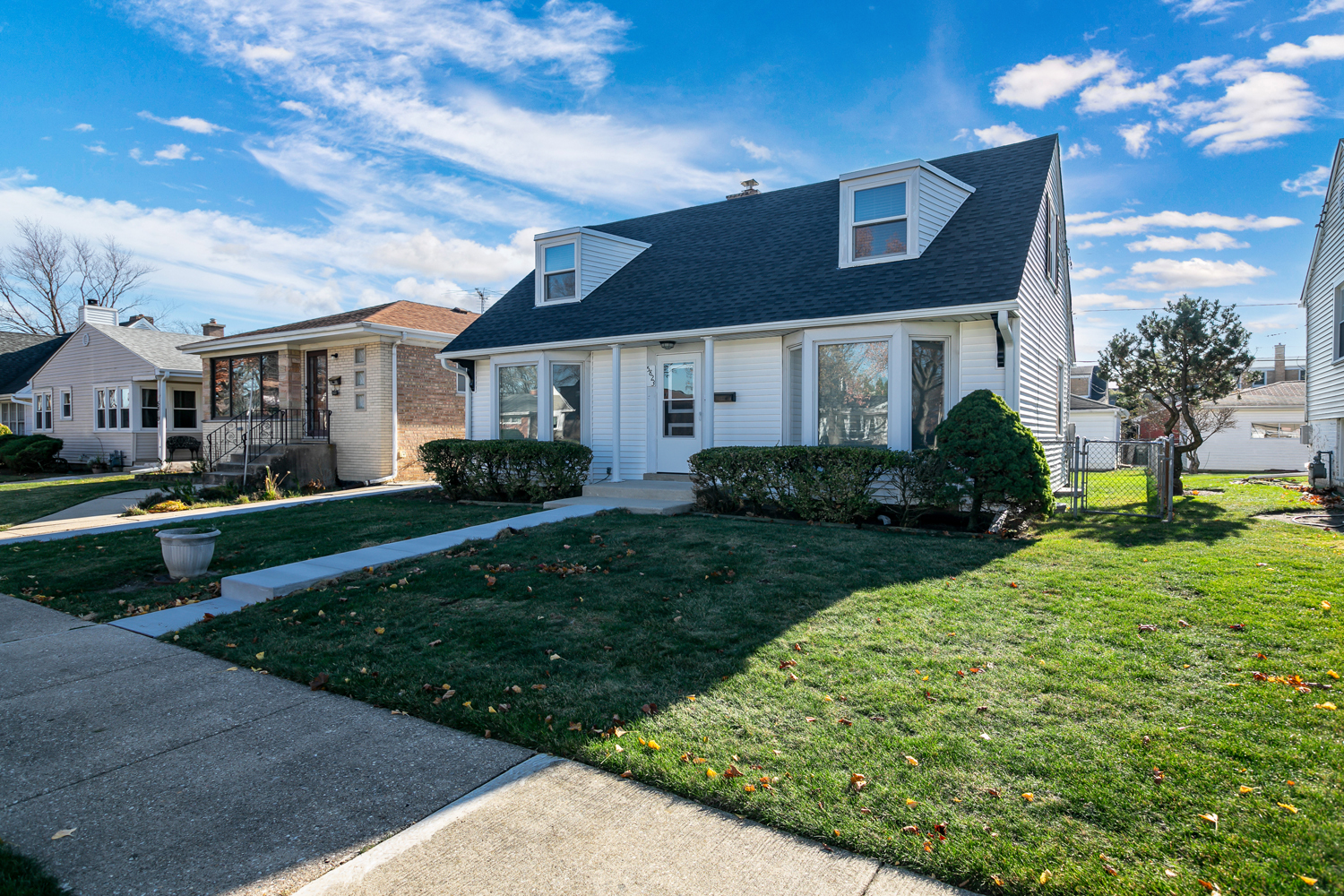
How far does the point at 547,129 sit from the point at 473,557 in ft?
31.6

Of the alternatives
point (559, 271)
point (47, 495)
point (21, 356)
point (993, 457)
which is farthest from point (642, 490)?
point (21, 356)

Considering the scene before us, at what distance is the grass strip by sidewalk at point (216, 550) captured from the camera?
6691 mm

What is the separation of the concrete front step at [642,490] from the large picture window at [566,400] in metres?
1.90

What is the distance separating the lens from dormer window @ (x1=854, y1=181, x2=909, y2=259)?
1099 cm

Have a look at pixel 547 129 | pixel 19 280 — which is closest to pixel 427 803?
pixel 547 129

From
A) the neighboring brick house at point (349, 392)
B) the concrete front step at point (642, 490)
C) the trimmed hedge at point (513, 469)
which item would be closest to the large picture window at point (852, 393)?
the concrete front step at point (642, 490)

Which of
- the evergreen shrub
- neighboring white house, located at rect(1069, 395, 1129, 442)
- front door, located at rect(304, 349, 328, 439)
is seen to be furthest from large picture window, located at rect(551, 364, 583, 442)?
neighboring white house, located at rect(1069, 395, 1129, 442)

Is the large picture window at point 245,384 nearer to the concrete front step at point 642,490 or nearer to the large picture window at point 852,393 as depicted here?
the concrete front step at point 642,490

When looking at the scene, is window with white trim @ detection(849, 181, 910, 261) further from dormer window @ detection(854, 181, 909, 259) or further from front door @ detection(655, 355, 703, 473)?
front door @ detection(655, 355, 703, 473)

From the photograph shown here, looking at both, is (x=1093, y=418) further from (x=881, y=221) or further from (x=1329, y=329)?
(x=881, y=221)

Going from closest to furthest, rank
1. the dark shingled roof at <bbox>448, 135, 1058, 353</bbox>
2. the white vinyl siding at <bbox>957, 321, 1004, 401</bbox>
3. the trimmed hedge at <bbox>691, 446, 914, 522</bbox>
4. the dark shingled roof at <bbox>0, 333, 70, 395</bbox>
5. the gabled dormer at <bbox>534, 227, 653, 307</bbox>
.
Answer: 1. the trimmed hedge at <bbox>691, 446, 914, 522</bbox>
2. the white vinyl siding at <bbox>957, 321, 1004, 401</bbox>
3. the dark shingled roof at <bbox>448, 135, 1058, 353</bbox>
4. the gabled dormer at <bbox>534, 227, 653, 307</bbox>
5. the dark shingled roof at <bbox>0, 333, 70, 395</bbox>

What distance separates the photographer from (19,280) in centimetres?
3897

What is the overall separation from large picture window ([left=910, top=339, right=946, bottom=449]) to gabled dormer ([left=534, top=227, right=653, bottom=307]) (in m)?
7.64

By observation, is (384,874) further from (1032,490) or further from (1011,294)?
(1011,294)
